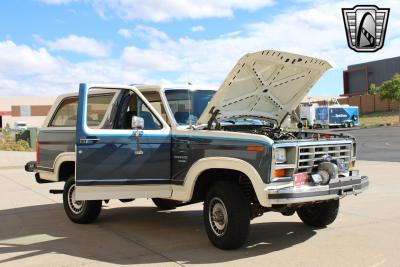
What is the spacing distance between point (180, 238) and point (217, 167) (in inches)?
54.8

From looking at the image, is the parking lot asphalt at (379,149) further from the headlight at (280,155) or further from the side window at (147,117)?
the headlight at (280,155)

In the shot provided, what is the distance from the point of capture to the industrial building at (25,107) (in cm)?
9856

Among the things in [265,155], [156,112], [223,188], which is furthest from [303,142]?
[156,112]

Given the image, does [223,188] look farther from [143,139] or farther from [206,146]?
[143,139]

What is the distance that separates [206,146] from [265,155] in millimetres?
891

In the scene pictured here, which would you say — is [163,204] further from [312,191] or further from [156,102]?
[312,191]

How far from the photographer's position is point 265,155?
5.65 meters

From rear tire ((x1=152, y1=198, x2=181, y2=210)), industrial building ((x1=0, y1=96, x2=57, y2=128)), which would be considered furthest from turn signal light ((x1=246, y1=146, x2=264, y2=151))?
industrial building ((x1=0, y1=96, x2=57, y2=128))

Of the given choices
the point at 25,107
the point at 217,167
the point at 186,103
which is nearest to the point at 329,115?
the point at 186,103

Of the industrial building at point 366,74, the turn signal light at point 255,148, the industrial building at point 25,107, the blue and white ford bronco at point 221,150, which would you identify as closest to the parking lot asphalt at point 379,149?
the blue and white ford bronco at point 221,150

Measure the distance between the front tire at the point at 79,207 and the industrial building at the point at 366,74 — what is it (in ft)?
245

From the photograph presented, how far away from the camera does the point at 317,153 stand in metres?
6.14

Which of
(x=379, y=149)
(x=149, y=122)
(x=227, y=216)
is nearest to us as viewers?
(x=227, y=216)

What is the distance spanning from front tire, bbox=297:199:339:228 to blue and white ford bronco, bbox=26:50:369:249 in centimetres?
1
